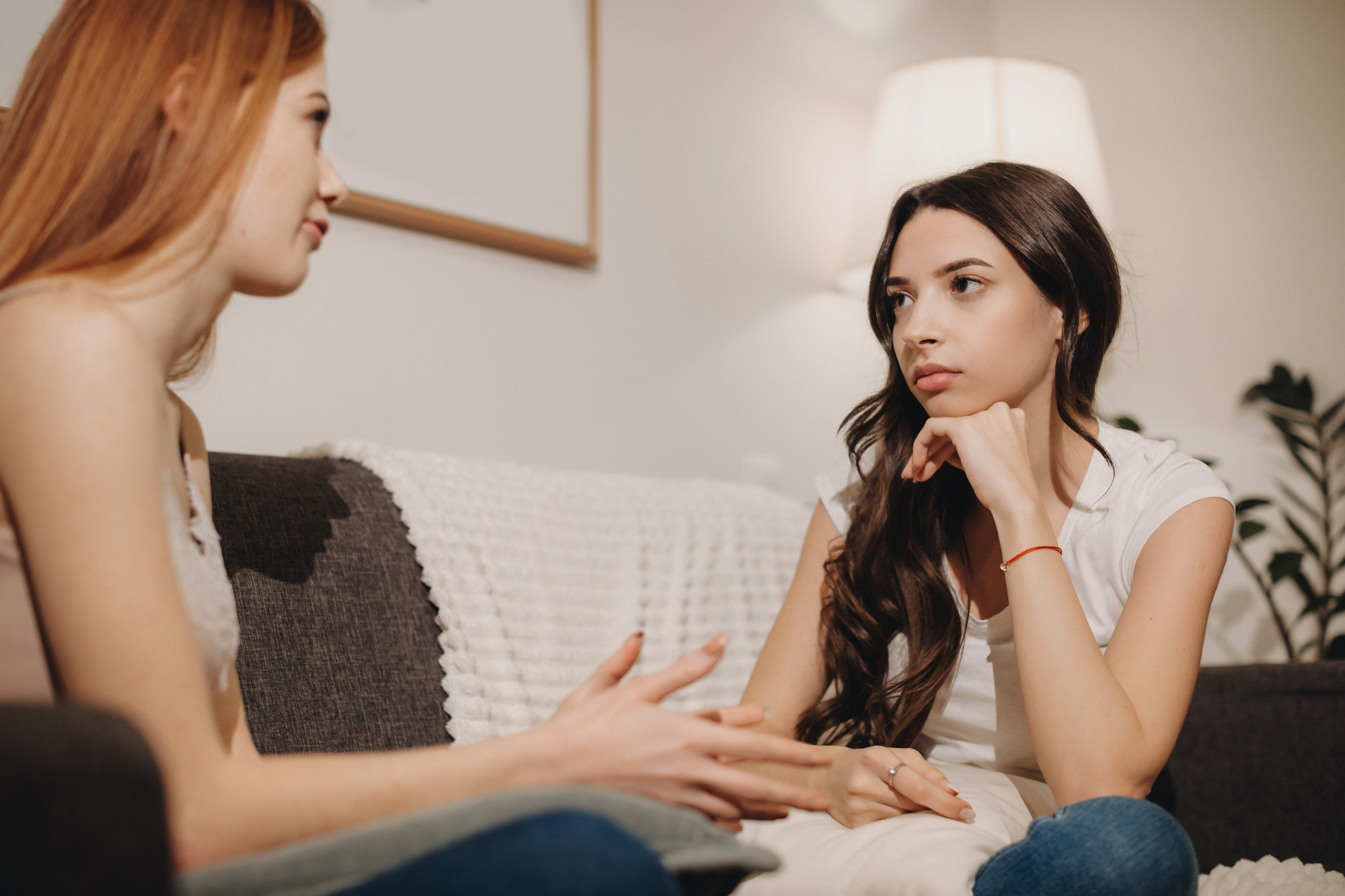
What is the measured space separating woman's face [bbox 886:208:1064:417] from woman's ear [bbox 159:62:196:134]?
0.84 m

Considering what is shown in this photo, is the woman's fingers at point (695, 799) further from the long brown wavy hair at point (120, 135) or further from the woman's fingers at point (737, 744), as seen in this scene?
the long brown wavy hair at point (120, 135)

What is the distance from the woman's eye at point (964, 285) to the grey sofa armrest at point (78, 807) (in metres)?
1.05


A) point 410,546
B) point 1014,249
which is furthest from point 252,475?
point 1014,249

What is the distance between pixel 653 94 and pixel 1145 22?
1.64 meters

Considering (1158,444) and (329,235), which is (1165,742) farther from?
(329,235)

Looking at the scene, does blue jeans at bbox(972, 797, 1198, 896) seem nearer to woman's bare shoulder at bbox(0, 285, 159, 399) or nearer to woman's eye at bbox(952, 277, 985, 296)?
woman's eye at bbox(952, 277, 985, 296)

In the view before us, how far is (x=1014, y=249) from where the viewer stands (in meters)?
1.19

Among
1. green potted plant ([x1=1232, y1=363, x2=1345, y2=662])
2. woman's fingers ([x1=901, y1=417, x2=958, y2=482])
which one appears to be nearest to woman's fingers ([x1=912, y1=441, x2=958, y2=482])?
woman's fingers ([x1=901, y1=417, x2=958, y2=482])

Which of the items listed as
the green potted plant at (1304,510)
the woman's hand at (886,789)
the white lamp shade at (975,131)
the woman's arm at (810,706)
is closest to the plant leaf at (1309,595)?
the green potted plant at (1304,510)

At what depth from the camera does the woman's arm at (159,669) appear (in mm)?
568

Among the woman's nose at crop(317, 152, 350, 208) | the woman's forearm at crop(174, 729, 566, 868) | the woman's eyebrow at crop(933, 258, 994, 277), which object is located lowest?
the woman's forearm at crop(174, 729, 566, 868)

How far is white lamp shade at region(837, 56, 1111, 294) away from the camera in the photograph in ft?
6.78

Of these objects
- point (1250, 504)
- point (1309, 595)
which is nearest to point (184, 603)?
point (1250, 504)

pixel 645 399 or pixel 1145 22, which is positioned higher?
pixel 1145 22
